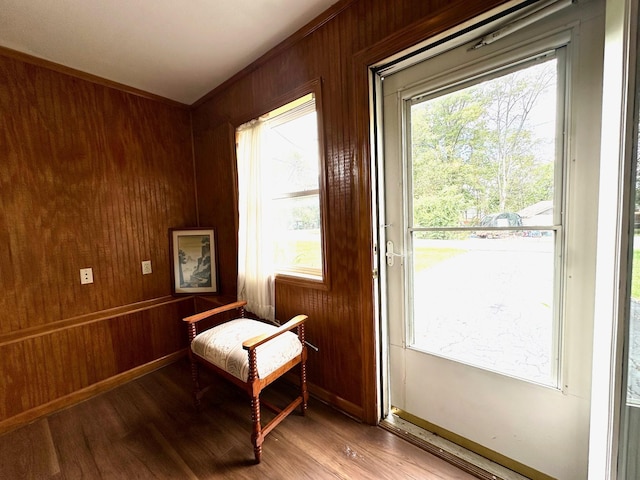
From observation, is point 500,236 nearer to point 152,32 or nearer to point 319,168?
point 319,168

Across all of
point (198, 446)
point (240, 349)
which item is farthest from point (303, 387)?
point (198, 446)

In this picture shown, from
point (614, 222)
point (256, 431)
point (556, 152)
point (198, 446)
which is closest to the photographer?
point (614, 222)

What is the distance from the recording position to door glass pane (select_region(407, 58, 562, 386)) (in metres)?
1.12

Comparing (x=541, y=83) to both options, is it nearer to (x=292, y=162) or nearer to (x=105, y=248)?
(x=292, y=162)

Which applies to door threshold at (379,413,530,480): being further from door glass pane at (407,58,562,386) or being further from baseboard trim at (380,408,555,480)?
door glass pane at (407,58,562,386)

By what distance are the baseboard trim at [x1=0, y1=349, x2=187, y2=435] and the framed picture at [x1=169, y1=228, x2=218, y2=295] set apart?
654mm

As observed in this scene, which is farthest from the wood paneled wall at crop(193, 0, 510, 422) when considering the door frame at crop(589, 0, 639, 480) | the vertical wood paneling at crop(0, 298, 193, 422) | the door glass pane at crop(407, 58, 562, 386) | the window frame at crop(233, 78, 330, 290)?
the vertical wood paneling at crop(0, 298, 193, 422)

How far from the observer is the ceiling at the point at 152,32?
144cm

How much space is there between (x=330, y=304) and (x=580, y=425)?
1269 mm

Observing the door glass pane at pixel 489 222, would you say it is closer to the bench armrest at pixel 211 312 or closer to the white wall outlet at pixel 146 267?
the bench armrest at pixel 211 312

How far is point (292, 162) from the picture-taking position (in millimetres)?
1986

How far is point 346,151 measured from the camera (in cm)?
155

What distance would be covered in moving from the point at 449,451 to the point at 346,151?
70.0 inches

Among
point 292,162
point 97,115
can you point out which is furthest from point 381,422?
point 97,115
